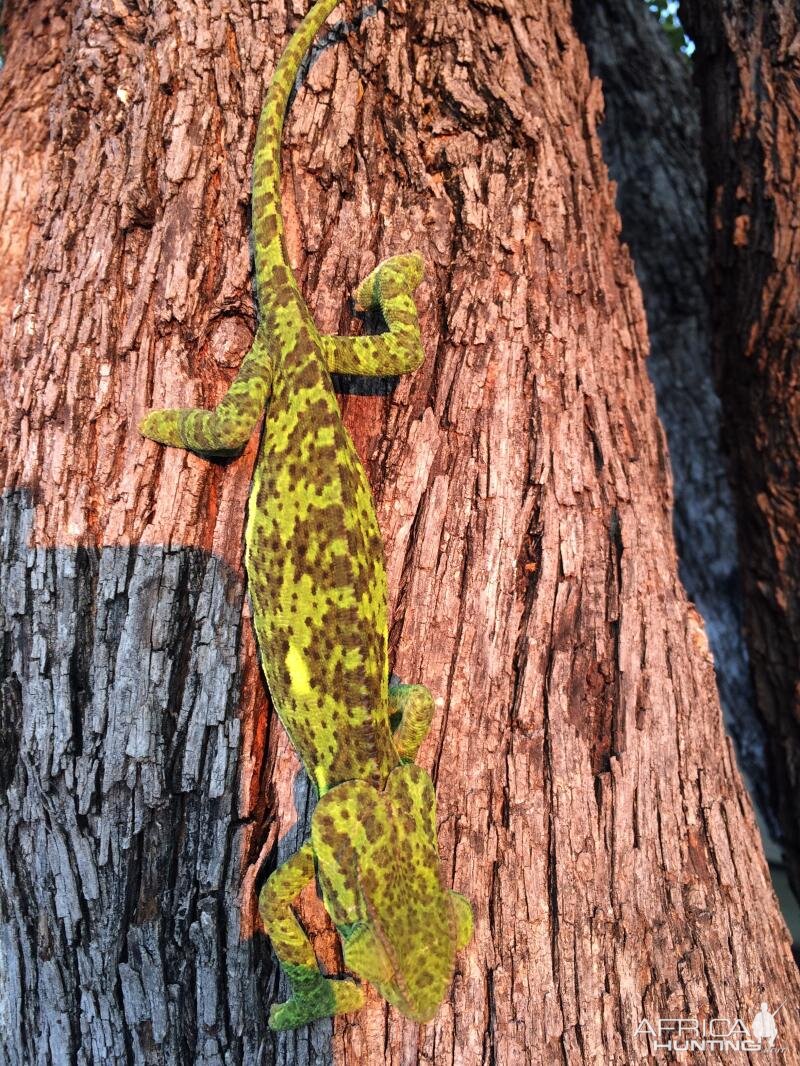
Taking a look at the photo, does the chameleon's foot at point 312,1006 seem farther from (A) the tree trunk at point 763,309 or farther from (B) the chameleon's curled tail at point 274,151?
(A) the tree trunk at point 763,309

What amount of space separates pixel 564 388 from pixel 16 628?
2.51m

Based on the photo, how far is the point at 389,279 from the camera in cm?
339

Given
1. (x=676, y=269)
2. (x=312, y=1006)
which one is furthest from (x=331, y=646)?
(x=676, y=269)

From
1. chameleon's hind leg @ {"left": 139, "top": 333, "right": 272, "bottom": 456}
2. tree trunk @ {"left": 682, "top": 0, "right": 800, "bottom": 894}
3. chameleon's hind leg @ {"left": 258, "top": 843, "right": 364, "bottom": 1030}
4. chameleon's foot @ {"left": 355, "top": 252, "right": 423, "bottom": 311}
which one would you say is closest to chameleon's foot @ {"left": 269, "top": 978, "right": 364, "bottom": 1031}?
chameleon's hind leg @ {"left": 258, "top": 843, "right": 364, "bottom": 1030}

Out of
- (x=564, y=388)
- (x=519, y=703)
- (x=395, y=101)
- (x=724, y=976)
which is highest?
(x=395, y=101)

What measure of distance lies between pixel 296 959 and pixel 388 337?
7.93ft

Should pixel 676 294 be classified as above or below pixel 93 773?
above

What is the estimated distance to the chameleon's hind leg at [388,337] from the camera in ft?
11.0

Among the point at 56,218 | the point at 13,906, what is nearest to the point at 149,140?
the point at 56,218

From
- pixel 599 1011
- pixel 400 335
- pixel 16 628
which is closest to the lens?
pixel 599 1011

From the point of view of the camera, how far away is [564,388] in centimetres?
360

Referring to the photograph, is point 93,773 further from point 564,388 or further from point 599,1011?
point 564,388

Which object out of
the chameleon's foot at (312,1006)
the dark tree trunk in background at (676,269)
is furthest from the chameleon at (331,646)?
the dark tree trunk in background at (676,269)

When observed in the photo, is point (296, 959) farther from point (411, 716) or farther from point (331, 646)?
point (331, 646)
